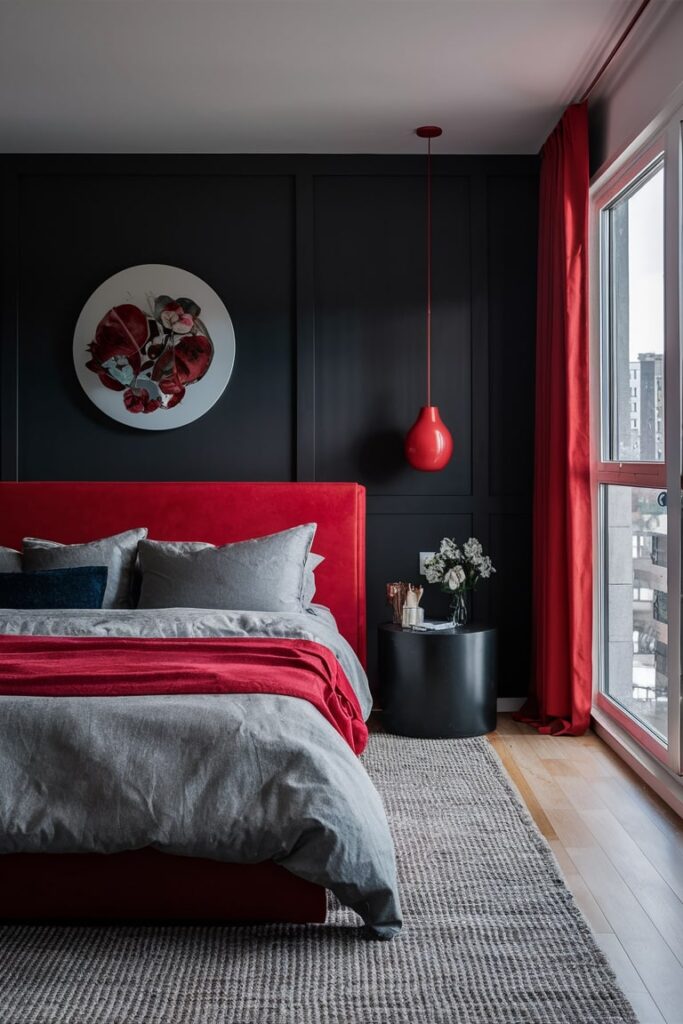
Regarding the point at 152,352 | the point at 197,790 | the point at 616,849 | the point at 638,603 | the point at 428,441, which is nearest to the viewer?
the point at 197,790

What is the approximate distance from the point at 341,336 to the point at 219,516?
42.4 inches

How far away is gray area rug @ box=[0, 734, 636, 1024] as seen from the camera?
189cm

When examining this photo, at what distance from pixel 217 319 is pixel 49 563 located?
1.45 m

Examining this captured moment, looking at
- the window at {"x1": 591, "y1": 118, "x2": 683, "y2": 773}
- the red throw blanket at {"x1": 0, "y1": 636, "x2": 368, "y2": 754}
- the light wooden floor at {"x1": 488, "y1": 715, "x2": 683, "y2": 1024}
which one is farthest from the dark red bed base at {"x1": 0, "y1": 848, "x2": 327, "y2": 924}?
the window at {"x1": 591, "y1": 118, "x2": 683, "y2": 773}

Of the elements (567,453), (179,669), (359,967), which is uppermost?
(567,453)

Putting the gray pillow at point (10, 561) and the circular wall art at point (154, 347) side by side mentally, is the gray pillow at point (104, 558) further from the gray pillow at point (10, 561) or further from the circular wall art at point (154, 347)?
the circular wall art at point (154, 347)

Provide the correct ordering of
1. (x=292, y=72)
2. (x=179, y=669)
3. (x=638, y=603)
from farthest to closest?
1. (x=638, y=603)
2. (x=292, y=72)
3. (x=179, y=669)

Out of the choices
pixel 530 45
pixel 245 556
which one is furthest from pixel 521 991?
pixel 530 45

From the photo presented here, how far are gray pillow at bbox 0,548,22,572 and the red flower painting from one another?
0.93 meters

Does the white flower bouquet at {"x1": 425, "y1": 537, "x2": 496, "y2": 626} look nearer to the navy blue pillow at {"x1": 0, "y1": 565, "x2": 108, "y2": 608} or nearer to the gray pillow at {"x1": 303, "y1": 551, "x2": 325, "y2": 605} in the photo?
the gray pillow at {"x1": 303, "y1": 551, "x2": 325, "y2": 605}

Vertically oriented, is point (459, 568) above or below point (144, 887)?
above

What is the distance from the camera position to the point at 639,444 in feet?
12.0

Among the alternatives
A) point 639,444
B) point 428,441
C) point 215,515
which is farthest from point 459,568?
point 215,515

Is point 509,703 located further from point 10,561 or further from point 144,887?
point 144,887
